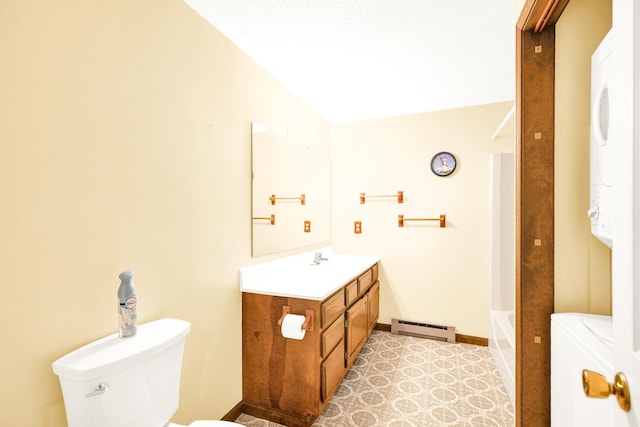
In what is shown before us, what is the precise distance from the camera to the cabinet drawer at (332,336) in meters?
1.89

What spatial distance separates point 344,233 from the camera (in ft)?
11.3

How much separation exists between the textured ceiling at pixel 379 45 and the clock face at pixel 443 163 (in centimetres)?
51

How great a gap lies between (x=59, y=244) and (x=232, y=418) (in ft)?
4.79

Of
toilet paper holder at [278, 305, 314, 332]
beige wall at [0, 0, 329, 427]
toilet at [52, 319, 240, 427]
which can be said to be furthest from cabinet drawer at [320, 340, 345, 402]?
toilet at [52, 319, 240, 427]

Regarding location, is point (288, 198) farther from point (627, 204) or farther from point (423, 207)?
point (627, 204)

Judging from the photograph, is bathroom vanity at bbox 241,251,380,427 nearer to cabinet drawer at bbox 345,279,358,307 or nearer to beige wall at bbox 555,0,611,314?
cabinet drawer at bbox 345,279,358,307

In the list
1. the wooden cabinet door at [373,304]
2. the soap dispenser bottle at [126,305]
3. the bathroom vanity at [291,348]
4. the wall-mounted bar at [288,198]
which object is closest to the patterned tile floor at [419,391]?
the bathroom vanity at [291,348]

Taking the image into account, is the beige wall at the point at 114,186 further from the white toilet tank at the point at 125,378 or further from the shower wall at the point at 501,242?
the shower wall at the point at 501,242

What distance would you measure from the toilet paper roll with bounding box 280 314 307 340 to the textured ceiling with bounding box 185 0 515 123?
65.9 inches

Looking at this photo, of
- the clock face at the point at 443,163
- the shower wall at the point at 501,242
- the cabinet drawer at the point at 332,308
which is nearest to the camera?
the cabinet drawer at the point at 332,308

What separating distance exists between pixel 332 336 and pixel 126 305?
1.25 m

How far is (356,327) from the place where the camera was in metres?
2.49

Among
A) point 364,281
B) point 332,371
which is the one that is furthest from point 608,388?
point 364,281

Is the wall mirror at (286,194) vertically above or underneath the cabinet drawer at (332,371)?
above
